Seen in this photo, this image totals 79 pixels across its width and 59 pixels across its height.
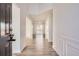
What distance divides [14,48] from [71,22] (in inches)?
36.8

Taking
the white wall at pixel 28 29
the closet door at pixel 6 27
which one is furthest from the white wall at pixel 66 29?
the closet door at pixel 6 27

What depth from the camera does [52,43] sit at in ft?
6.70

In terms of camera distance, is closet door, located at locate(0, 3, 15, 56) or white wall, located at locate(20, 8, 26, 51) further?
white wall, located at locate(20, 8, 26, 51)

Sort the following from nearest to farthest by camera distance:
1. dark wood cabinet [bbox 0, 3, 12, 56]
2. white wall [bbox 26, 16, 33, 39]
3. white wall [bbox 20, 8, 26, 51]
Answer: dark wood cabinet [bbox 0, 3, 12, 56], white wall [bbox 20, 8, 26, 51], white wall [bbox 26, 16, 33, 39]

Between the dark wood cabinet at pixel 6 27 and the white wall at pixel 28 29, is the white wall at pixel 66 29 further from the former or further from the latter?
the dark wood cabinet at pixel 6 27

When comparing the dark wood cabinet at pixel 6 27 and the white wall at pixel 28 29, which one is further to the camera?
the white wall at pixel 28 29

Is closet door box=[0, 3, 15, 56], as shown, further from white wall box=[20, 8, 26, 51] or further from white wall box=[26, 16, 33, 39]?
white wall box=[26, 16, 33, 39]

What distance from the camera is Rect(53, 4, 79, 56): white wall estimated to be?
5.49 feet

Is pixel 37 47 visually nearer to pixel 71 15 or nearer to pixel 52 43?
pixel 52 43

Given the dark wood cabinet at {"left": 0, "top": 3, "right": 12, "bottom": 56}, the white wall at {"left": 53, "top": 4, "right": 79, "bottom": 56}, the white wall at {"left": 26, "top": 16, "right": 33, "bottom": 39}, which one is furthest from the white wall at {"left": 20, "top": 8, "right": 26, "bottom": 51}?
the white wall at {"left": 53, "top": 4, "right": 79, "bottom": 56}

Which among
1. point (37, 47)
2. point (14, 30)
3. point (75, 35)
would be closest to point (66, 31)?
point (75, 35)

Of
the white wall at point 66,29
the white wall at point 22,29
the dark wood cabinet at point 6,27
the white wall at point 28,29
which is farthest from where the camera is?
the white wall at point 28,29

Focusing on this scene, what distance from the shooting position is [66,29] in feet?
6.00

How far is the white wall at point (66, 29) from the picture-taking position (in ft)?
5.49
